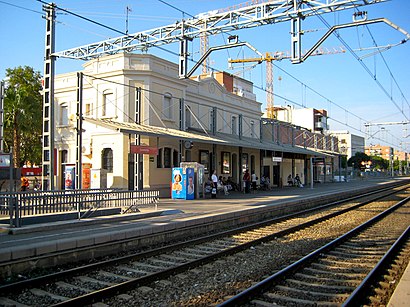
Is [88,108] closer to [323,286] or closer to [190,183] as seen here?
[190,183]

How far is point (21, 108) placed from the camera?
1271 inches

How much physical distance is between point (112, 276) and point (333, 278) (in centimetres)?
412

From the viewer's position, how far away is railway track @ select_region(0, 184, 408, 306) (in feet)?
20.9

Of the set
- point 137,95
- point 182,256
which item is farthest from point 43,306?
→ point 137,95

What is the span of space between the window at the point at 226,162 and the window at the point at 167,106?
6.49 meters

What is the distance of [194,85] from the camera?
28.9 meters

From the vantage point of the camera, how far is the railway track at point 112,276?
20.9 ft

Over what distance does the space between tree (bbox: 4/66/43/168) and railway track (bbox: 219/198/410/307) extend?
2711cm

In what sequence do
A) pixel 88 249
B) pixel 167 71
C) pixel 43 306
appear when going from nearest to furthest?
pixel 43 306
pixel 88 249
pixel 167 71

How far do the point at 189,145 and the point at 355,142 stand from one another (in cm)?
10356

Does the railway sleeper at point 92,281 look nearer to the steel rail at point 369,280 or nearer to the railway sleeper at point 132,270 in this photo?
the railway sleeper at point 132,270

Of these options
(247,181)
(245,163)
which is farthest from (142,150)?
(245,163)

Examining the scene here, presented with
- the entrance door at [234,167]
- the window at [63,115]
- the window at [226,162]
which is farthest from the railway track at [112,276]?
the entrance door at [234,167]

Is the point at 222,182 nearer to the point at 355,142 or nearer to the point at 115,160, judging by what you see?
the point at 115,160
